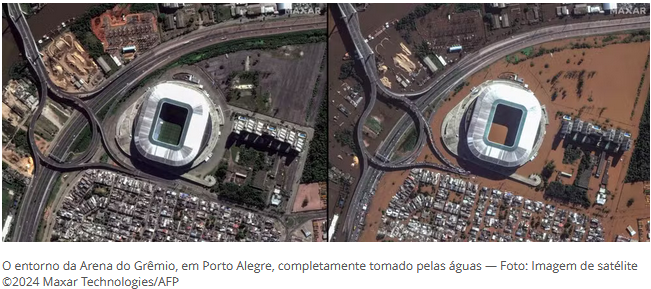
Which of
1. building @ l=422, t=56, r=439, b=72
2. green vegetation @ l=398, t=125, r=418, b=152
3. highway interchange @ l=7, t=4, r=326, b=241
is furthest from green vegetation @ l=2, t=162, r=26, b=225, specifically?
building @ l=422, t=56, r=439, b=72

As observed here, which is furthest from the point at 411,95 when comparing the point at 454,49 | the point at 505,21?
the point at 505,21

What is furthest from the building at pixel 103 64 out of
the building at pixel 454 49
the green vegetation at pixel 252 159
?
the building at pixel 454 49

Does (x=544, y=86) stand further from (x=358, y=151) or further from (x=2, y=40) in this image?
(x=2, y=40)

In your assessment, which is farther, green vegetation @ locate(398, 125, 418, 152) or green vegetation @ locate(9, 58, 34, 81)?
green vegetation @ locate(398, 125, 418, 152)

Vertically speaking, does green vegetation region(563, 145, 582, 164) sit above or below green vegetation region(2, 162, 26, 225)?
above

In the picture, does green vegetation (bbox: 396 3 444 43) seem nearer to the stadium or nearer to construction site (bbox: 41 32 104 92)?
the stadium

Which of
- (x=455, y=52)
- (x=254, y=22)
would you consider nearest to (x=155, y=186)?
(x=254, y=22)
